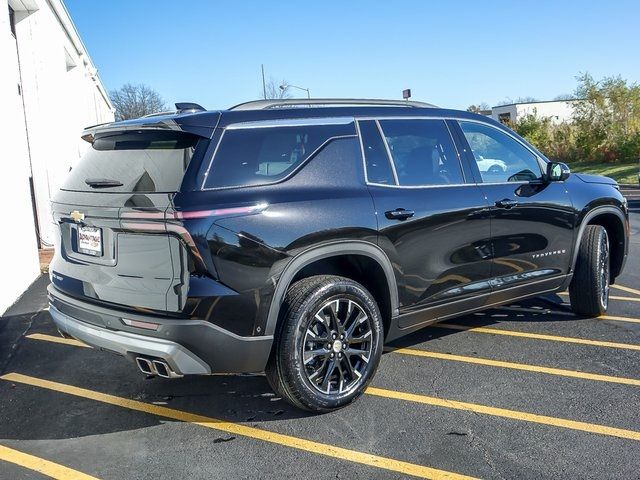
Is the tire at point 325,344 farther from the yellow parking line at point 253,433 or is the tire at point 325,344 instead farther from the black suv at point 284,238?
the yellow parking line at point 253,433

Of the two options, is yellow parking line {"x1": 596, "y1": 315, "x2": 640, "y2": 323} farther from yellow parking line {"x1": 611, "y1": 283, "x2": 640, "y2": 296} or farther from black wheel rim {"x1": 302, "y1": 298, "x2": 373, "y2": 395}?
black wheel rim {"x1": 302, "y1": 298, "x2": 373, "y2": 395}

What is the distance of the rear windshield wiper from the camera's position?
3.46 metres

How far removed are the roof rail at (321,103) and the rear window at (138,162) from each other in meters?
0.47

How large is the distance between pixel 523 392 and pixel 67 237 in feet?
10.4

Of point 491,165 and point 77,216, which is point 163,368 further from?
point 491,165

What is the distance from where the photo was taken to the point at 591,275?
5.30 metres

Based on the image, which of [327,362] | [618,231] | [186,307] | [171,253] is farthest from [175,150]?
[618,231]

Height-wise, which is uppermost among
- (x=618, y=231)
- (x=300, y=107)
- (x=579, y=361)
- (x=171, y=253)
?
(x=300, y=107)

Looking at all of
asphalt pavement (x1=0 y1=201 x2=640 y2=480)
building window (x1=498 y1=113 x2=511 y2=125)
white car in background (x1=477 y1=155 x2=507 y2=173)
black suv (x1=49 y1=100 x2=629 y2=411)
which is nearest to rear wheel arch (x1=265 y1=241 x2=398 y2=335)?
black suv (x1=49 y1=100 x2=629 y2=411)

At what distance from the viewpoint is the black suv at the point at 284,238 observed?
3186 millimetres

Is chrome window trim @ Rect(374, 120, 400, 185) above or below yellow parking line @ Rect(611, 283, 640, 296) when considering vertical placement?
above

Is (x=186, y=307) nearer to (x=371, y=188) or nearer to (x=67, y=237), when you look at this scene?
(x=67, y=237)

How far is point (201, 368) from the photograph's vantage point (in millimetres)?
3232

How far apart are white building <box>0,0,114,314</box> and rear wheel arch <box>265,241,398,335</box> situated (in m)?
4.18
